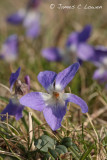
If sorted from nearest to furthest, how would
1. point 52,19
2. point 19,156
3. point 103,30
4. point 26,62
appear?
point 19,156 < point 26,62 < point 103,30 < point 52,19

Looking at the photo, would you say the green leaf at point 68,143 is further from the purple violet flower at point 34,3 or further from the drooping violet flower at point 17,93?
the purple violet flower at point 34,3

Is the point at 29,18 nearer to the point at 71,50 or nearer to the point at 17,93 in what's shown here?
the point at 71,50

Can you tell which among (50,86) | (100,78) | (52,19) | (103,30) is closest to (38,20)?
(52,19)

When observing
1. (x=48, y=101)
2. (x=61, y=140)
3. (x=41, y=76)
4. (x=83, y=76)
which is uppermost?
(x=41, y=76)

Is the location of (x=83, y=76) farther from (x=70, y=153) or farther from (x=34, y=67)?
(x=70, y=153)

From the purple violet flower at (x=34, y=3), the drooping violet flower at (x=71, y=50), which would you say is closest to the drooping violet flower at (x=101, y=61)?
the drooping violet flower at (x=71, y=50)

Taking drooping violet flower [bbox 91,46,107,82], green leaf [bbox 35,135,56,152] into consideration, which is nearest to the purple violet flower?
drooping violet flower [bbox 91,46,107,82]

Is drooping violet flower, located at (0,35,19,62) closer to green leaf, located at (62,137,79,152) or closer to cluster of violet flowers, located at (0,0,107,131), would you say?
cluster of violet flowers, located at (0,0,107,131)
